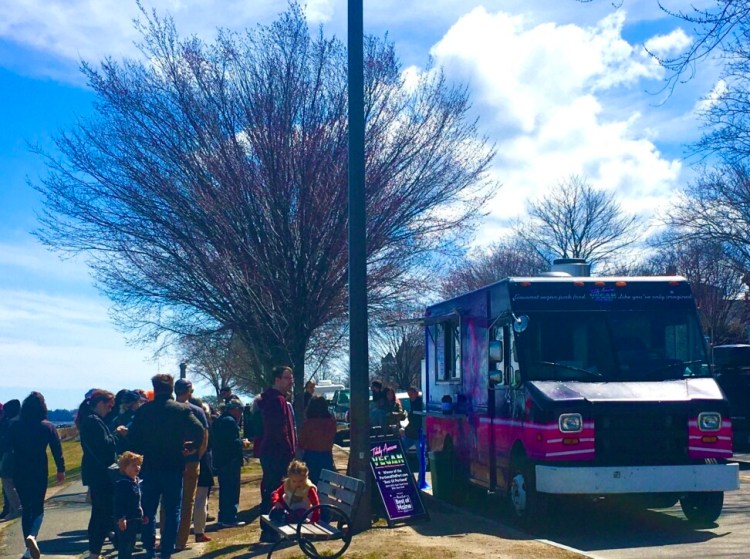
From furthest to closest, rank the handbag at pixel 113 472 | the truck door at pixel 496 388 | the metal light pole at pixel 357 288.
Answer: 1. the truck door at pixel 496 388
2. the metal light pole at pixel 357 288
3. the handbag at pixel 113 472

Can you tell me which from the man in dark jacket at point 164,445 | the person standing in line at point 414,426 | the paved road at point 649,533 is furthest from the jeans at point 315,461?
the person standing in line at point 414,426

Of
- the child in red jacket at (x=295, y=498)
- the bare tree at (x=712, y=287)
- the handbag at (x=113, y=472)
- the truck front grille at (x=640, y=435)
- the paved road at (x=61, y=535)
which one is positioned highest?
the bare tree at (x=712, y=287)

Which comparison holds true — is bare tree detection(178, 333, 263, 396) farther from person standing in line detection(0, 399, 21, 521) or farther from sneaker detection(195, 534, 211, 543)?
sneaker detection(195, 534, 211, 543)

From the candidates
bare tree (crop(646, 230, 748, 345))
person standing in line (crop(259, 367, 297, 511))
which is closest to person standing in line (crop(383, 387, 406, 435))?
person standing in line (crop(259, 367, 297, 511))

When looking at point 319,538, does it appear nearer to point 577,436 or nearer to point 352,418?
point 352,418

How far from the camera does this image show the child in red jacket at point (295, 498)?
9406 millimetres

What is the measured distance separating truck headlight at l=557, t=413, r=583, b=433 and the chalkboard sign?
2.20m

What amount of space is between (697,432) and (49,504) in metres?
10.6

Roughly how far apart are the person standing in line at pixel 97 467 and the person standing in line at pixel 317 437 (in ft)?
9.18

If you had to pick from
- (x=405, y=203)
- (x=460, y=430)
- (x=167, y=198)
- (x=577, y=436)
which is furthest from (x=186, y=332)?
(x=577, y=436)

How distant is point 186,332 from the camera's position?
19.3 meters

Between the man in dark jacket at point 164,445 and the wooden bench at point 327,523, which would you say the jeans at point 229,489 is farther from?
the man in dark jacket at point 164,445

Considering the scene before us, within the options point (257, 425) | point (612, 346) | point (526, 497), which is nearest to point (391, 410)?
point (257, 425)

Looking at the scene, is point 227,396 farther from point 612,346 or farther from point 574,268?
point 612,346
